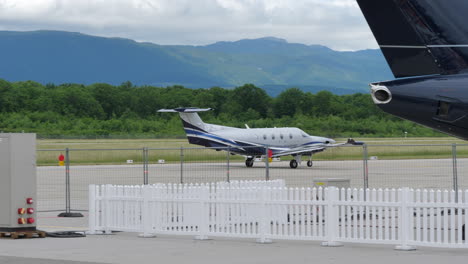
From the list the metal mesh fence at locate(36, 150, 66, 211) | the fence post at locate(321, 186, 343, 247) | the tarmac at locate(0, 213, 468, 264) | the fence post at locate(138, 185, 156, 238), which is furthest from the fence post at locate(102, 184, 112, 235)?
the metal mesh fence at locate(36, 150, 66, 211)

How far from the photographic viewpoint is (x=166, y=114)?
13200cm

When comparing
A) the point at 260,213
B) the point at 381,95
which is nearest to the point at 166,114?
the point at 260,213

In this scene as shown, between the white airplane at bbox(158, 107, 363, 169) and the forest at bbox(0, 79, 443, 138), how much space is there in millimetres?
46883

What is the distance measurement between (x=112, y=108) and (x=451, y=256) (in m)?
137

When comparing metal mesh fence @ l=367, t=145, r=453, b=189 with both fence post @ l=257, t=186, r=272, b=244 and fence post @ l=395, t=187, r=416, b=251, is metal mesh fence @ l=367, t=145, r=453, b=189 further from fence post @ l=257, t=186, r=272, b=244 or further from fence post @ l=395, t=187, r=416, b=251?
fence post @ l=395, t=187, r=416, b=251

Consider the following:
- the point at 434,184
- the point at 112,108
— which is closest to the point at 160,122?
the point at 112,108

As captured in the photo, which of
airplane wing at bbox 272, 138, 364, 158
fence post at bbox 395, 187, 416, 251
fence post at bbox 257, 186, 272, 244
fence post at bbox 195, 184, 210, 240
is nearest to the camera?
fence post at bbox 395, 187, 416, 251

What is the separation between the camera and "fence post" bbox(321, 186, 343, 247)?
16109mm

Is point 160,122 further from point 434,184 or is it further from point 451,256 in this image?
point 451,256

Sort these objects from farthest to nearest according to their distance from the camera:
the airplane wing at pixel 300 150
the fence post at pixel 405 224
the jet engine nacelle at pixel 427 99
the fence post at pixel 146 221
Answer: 1. the airplane wing at pixel 300 150
2. the fence post at pixel 146 221
3. the fence post at pixel 405 224
4. the jet engine nacelle at pixel 427 99

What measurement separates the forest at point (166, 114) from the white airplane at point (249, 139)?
154 feet

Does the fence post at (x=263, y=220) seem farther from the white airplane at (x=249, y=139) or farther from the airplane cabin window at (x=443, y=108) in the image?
the white airplane at (x=249, y=139)

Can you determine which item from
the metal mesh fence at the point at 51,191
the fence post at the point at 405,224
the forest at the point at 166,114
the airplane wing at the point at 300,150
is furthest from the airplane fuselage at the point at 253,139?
the forest at the point at 166,114

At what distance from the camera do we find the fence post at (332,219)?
16109mm
